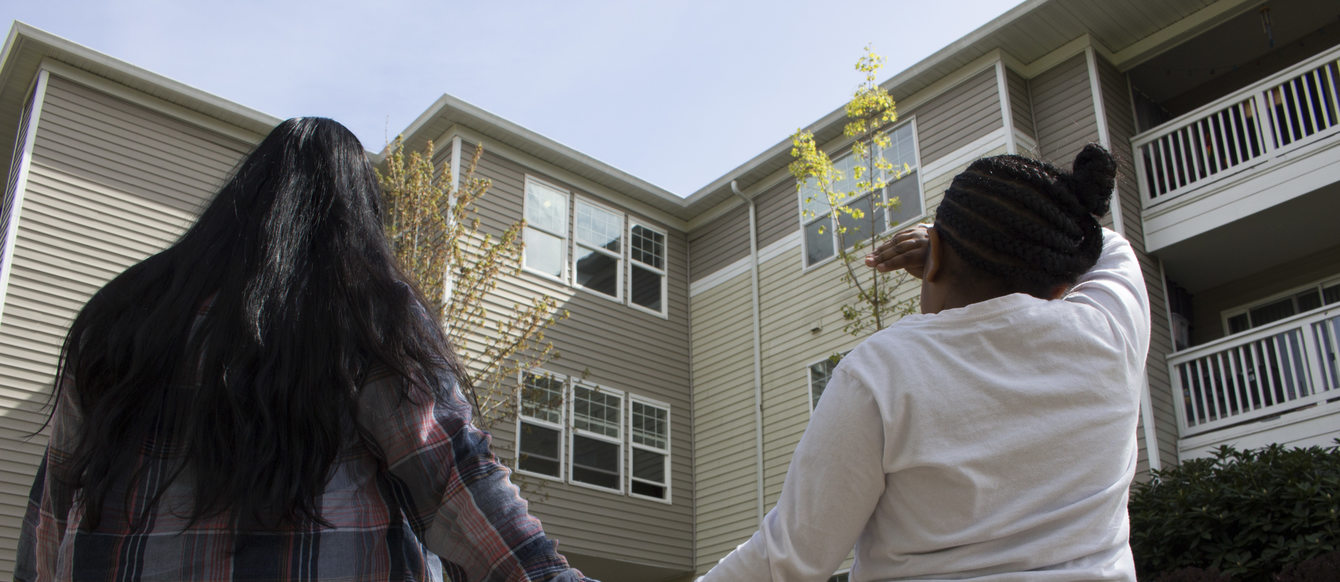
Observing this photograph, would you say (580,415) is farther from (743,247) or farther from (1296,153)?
(1296,153)

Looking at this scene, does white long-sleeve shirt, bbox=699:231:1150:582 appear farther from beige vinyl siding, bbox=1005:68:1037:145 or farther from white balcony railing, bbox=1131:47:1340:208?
beige vinyl siding, bbox=1005:68:1037:145

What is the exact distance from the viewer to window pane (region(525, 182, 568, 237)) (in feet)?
53.1

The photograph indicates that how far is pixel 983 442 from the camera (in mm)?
1711

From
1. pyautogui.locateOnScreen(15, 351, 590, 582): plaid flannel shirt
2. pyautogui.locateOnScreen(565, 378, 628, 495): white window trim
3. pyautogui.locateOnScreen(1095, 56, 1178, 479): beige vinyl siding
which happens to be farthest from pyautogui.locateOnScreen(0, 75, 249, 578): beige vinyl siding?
pyautogui.locateOnScreen(15, 351, 590, 582): plaid flannel shirt

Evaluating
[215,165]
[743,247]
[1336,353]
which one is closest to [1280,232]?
[1336,353]

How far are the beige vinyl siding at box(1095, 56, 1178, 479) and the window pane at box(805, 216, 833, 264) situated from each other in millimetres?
4043

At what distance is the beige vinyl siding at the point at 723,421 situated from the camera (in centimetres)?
1568

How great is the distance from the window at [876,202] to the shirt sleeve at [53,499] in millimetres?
12459

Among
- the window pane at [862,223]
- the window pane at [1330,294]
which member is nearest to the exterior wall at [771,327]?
the window pane at [862,223]

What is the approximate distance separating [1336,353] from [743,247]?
8.55m

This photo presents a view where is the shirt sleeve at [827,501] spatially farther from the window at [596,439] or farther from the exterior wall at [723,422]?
the exterior wall at [723,422]

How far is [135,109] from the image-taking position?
14.3 metres

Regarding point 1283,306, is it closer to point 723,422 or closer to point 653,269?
point 723,422

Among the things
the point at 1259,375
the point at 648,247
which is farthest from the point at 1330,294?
the point at 648,247
